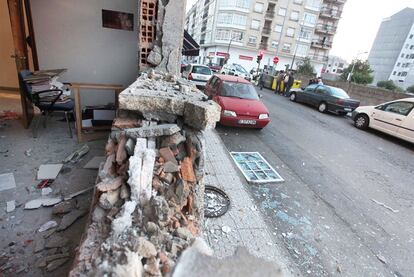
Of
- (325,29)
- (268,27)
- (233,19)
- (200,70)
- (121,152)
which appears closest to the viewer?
(121,152)

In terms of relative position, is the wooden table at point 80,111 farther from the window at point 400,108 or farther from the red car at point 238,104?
the window at point 400,108

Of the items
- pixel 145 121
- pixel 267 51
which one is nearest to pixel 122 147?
pixel 145 121

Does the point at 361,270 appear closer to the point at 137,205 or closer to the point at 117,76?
the point at 137,205

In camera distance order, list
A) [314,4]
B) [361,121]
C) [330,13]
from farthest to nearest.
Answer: [330,13]
[314,4]
[361,121]

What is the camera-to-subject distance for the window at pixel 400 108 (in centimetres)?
834

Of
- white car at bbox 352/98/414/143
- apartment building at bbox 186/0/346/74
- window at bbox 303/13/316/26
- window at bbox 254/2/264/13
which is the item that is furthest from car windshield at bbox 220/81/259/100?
window at bbox 303/13/316/26

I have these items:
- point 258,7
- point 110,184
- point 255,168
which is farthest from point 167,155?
point 258,7

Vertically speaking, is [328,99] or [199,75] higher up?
[199,75]

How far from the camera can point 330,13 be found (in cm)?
4438

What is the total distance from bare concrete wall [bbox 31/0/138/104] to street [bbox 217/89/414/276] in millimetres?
3540

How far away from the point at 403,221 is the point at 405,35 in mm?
87734

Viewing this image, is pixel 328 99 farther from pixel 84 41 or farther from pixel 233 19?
pixel 233 19

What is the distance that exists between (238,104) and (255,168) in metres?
2.69

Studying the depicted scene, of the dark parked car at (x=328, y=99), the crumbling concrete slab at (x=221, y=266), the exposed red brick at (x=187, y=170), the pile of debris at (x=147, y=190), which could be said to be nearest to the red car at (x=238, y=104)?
the pile of debris at (x=147, y=190)
